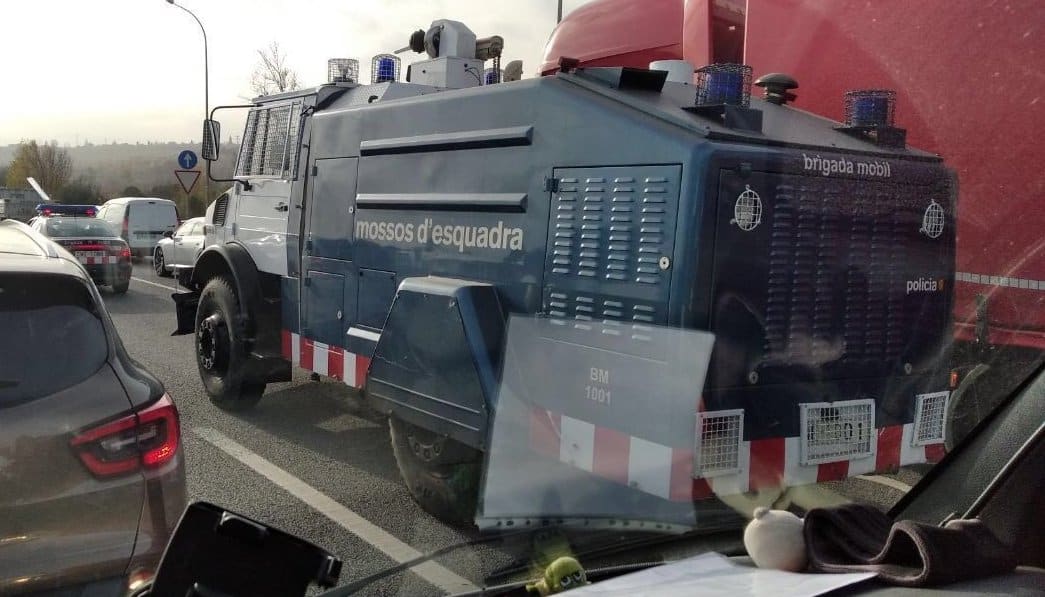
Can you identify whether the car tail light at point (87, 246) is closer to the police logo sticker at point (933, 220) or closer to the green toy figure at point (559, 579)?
the police logo sticker at point (933, 220)

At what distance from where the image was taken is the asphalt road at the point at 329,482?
11.5ft

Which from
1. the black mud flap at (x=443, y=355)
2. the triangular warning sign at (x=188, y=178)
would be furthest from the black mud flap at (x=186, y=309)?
the triangular warning sign at (x=188, y=178)

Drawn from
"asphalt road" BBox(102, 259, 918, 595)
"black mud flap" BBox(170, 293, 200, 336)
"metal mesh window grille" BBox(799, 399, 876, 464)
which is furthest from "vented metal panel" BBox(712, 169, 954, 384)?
"black mud flap" BBox(170, 293, 200, 336)

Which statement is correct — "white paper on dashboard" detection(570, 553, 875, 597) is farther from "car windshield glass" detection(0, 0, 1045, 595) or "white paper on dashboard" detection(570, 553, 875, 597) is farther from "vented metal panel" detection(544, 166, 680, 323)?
"vented metal panel" detection(544, 166, 680, 323)

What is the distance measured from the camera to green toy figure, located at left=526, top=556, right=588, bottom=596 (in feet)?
6.32

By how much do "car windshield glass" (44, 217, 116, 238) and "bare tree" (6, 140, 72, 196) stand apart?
120ft

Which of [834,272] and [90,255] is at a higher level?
[834,272]

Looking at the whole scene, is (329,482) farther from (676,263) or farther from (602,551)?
(602,551)

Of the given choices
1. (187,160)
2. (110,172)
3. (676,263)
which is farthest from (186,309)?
(110,172)

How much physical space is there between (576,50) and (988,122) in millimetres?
4108

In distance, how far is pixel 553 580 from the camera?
1.94 m

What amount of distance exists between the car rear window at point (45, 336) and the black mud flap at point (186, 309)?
16.4ft

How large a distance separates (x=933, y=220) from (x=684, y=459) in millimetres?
1786

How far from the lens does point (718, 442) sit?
12.0 feet
